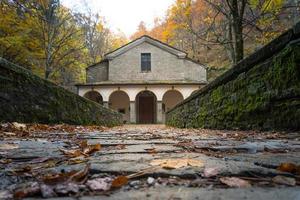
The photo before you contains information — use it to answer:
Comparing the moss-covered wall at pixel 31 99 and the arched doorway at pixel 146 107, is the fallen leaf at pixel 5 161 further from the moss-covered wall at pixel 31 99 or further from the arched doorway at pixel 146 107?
the arched doorway at pixel 146 107

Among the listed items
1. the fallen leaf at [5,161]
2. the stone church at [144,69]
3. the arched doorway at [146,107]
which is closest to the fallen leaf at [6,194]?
the fallen leaf at [5,161]

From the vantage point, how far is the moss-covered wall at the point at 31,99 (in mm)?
4039

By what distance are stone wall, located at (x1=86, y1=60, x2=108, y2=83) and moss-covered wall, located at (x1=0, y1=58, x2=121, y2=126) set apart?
1741 centimetres

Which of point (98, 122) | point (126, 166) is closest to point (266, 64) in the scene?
point (126, 166)

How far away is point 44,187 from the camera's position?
0.91 m

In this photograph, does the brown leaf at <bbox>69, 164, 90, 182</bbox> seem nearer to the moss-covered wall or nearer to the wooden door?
the moss-covered wall

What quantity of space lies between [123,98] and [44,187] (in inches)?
907

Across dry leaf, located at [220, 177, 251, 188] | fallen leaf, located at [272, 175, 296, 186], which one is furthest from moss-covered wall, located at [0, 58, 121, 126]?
fallen leaf, located at [272, 175, 296, 186]

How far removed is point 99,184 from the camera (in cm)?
98

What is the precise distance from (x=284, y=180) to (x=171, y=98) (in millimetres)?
22678

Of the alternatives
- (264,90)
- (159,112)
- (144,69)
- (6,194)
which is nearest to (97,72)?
(144,69)

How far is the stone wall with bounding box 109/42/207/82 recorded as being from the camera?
23.1 meters

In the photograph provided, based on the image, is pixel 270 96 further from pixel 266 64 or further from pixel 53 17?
pixel 53 17

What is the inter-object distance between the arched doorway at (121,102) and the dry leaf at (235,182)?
2270cm
